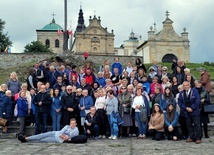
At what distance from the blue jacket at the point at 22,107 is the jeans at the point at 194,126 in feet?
16.3

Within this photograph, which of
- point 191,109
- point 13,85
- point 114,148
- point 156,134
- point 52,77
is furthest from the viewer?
point 52,77

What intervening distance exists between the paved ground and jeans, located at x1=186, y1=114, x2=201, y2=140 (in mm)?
269

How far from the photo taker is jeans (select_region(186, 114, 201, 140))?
9.02 m

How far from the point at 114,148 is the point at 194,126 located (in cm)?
262

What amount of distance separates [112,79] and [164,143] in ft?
13.4

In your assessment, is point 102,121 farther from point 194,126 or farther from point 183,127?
point 194,126

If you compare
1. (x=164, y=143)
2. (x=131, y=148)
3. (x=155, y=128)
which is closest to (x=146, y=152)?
(x=131, y=148)

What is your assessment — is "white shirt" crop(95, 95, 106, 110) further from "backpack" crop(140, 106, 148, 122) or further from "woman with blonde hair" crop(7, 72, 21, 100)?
"woman with blonde hair" crop(7, 72, 21, 100)

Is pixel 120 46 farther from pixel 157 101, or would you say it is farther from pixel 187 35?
pixel 157 101

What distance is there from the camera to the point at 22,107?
10336 millimetres

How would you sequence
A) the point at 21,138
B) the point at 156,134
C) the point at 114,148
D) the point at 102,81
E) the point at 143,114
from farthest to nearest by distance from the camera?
the point at 102,81, the point at 143,114, the point at 156,134, the point at 21,138, the point at 114,148

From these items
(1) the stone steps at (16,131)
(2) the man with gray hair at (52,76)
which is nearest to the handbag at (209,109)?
(1) the stone steps at (16,131)

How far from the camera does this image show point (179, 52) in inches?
2427

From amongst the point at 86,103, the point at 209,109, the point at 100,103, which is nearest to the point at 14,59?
the point at 86,103
